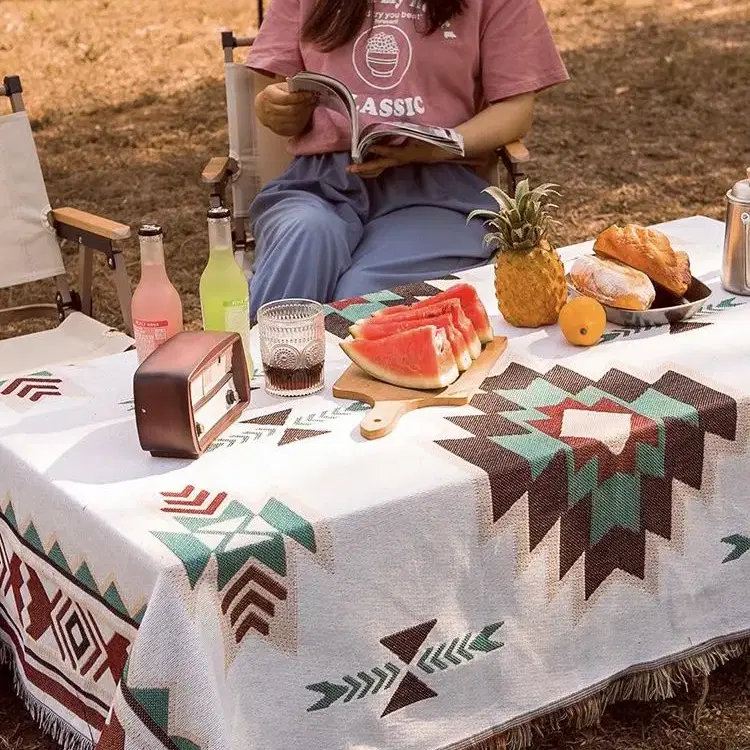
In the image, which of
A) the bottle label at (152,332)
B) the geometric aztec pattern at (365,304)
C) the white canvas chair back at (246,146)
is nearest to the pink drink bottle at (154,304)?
the bottle label at (152,332)

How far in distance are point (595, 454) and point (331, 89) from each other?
1.67 meters

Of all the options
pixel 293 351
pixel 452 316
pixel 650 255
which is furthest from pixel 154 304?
pixel 650 255

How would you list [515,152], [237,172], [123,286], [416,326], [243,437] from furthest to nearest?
[237,172], [515,152], [123,286], [416,326], [243,437]

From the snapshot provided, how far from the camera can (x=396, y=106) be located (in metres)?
4.09

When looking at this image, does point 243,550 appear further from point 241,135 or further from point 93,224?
point 241,135

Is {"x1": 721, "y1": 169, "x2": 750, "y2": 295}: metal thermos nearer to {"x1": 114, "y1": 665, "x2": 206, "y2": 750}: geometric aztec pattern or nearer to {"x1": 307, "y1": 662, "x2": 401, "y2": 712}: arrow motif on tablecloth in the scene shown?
{"x1": 307, "y1": 662, "x2": 401, "y2": 712}: arrow motif on tablecloth

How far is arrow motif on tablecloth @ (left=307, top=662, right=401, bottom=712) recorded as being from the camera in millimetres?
2357

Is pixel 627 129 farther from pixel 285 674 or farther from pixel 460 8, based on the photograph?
pixel 285 674

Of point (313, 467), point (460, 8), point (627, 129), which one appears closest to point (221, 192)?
point (460, 8)

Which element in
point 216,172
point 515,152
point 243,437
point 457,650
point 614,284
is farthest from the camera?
point 216,172

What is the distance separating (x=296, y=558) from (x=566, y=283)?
1.20m

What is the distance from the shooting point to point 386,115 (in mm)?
4078

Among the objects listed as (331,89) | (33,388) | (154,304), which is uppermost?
(331,89)

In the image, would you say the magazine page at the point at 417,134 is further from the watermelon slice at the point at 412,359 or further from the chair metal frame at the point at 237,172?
the watermelon slice at the point at 412,359
